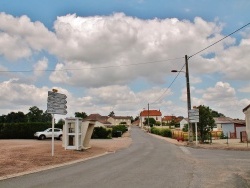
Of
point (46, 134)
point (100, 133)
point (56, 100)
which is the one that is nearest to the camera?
point (56, 100)

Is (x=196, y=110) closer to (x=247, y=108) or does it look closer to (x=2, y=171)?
(x=247, y=108)

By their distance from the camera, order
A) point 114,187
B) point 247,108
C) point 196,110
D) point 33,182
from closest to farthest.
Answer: point 114,187
point 33,182
point 196,110
point 247,108

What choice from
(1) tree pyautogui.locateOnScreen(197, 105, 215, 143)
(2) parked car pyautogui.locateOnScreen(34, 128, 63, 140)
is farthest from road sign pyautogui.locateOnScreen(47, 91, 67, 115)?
(2) parked car pyautogui.locateOnScreen(34, 128, 63, 140)

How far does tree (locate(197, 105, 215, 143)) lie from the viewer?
34625 mm

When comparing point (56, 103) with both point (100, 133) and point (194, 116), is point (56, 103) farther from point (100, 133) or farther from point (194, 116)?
point (100, 133)

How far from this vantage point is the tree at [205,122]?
34.6 metres

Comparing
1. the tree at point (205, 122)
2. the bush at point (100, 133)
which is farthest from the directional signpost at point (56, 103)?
the bush at point (100, 133)

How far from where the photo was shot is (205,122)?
114 ft

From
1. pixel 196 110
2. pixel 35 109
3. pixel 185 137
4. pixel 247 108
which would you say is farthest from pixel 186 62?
pixel 35 109

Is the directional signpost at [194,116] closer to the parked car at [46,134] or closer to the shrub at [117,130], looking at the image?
the parked car at [46,134]

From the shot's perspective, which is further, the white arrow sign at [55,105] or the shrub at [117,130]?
the shrub at [117,130]

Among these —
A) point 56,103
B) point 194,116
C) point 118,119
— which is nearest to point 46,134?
point 194,116

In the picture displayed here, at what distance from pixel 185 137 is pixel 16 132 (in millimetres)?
22165

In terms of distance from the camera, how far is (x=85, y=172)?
43.5ft
